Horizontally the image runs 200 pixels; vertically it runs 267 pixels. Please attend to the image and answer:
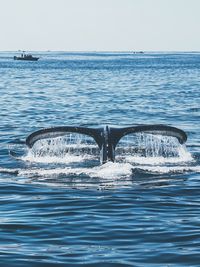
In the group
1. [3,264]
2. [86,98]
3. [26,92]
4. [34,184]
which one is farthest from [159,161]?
[26,92]

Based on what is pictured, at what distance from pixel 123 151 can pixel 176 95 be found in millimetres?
28967

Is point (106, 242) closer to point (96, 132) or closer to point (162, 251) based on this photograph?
point (162, 251)

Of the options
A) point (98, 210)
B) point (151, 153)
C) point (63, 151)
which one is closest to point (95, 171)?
point (98, 210)

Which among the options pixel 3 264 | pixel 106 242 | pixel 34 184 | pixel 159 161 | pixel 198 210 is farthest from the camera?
pixel 159 161

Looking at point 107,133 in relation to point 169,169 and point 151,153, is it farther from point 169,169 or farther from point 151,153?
point 151,153

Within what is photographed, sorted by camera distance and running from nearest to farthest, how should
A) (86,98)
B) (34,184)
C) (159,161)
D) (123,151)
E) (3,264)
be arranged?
1. (3,264)
2. (34,184)
3. (159,161)
4. (123,151)
5. (86,98)

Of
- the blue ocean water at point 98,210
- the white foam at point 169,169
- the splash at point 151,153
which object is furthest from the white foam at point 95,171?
the splash at point 151,153

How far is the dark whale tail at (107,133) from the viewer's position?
14570 millimetres

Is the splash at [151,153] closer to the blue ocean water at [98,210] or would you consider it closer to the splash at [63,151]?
the blue ocean water at [98,210]

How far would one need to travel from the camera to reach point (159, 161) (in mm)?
16781

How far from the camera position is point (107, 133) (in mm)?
15086

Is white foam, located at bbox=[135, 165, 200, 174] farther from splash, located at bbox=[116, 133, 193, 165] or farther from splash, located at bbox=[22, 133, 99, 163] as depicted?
splash, located at bbox=[22, 133, 99, 163]

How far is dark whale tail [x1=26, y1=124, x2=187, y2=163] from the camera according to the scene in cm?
1457

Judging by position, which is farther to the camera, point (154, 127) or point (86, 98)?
point (86, 98)
